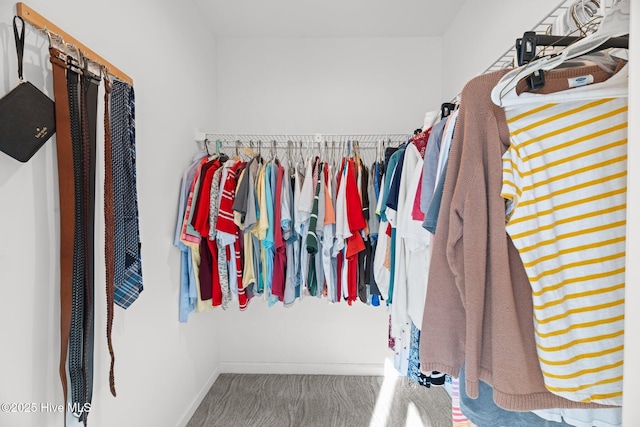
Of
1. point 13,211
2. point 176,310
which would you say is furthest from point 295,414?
point 13,211

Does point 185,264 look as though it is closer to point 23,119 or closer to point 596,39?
point 23,119

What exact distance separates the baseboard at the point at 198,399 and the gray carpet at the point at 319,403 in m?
0.03

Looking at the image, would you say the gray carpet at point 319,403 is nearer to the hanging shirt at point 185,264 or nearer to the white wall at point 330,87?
the white wall at point 330,87

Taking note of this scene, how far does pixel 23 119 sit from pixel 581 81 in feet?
4.62

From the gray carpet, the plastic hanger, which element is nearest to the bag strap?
the plastic hanger

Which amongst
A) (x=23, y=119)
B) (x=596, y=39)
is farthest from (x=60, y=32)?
(x=596, y=39)

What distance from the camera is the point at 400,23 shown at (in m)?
2.41

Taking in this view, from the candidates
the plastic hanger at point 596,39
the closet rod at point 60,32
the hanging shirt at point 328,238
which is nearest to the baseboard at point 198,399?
the hanging shirt at point 328,238

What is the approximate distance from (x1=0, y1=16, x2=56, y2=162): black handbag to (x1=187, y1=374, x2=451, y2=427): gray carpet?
189cm

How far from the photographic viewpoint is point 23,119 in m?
0.87

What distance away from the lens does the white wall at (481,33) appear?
1.52m

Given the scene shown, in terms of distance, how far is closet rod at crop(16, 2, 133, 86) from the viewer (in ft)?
3.04

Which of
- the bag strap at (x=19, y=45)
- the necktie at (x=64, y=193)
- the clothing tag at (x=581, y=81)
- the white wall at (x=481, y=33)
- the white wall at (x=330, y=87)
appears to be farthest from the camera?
the white wall at (x=330, y=87)

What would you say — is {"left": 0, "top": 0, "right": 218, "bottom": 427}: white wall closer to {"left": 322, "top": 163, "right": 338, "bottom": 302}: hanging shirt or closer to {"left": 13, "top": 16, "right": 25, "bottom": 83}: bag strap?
{"left": 13, "top": 16, "right": 25, "bottom": 83}: bag strap
